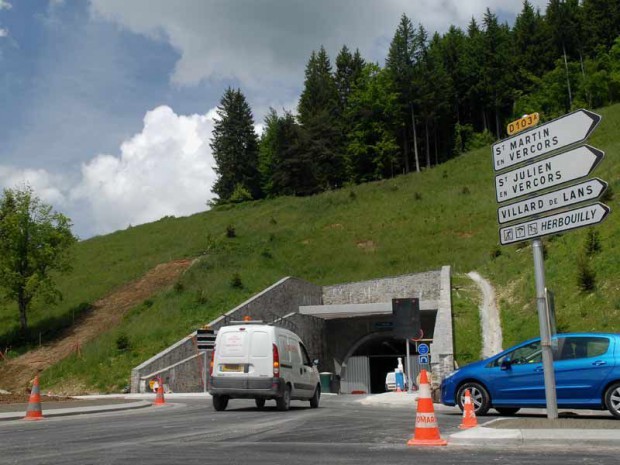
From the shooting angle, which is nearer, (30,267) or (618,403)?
(618,403)

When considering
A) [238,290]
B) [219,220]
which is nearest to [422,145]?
[219,220]

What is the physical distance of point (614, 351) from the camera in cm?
1169

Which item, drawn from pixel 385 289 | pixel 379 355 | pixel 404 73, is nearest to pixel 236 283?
pixel 385 289

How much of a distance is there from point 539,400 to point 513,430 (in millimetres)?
3490

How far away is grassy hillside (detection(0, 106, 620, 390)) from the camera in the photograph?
25.6 m

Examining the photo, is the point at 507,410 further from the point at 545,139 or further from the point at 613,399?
the point at 545,139

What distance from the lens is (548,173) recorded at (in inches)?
420

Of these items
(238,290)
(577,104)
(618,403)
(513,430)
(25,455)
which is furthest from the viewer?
(577,104)

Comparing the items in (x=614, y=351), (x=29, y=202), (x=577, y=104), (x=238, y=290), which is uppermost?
(x=577, y=104)

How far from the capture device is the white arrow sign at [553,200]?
994cm

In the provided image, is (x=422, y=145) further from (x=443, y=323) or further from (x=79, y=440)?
(x=79, y=440)

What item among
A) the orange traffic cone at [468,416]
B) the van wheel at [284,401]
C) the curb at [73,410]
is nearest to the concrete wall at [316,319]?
the curb at [73,410]

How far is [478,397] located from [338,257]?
→ 31.7 m

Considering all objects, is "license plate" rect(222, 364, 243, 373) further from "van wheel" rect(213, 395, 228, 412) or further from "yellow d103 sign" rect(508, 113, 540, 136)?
"yellow d103 sign" rect(508, 113, 540, 136)
